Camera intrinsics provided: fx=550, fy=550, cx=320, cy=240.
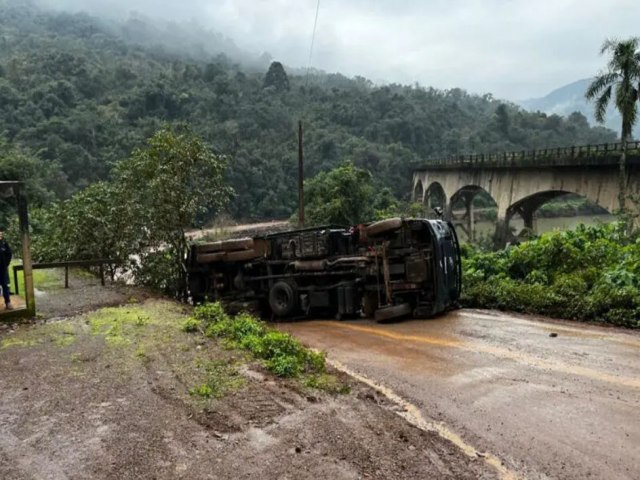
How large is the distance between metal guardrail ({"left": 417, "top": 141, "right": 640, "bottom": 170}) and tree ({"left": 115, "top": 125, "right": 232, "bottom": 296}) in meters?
18.4

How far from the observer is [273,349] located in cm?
771

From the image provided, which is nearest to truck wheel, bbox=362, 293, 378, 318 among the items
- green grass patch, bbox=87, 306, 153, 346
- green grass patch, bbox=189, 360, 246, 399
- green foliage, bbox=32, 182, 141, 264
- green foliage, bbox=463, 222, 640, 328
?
green foliage, bbox=463, 222, 640, 328

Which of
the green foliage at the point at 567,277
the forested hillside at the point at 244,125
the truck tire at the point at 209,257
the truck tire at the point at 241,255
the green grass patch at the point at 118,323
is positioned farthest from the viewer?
the forested hillside at the point at 244,125

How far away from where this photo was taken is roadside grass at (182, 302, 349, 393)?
22.2ft

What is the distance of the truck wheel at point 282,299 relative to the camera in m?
13.6

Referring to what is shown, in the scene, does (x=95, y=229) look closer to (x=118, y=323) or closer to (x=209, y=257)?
(x=209, y=257)

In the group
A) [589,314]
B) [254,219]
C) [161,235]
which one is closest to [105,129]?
[254,219]

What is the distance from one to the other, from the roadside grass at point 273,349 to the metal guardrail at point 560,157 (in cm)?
2169

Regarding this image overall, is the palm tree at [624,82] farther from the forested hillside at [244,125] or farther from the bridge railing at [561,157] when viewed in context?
the forested hillside at [244,125]

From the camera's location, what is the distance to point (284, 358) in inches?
287

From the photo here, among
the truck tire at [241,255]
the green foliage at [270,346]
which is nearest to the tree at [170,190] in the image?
the truck tire at [241,255]

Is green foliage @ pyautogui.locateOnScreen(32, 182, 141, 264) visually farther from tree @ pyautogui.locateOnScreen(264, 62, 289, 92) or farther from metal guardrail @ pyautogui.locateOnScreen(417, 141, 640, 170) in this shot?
tree @ pyautogui.locateOnScreen(264, 62, 289, 92)

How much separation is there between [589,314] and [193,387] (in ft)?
26.8

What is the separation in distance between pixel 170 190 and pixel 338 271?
20.1 ft
